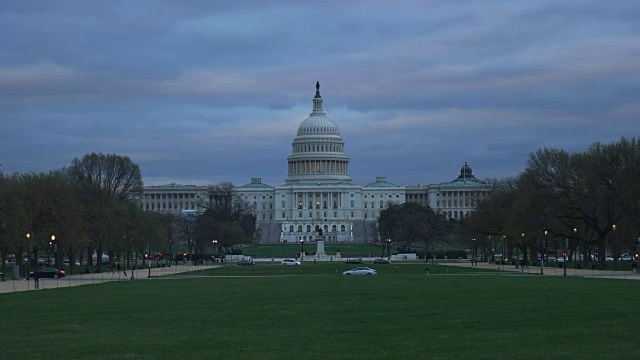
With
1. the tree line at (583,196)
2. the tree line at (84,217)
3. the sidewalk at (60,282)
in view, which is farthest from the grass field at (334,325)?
the tree line at (583,196)

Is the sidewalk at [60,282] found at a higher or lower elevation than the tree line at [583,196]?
lower

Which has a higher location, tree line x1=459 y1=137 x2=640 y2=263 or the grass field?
tree line x1=459 y1=137 x2=640 y2=263

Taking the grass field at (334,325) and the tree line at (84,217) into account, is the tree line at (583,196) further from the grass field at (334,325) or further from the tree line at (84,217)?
the grass field at (334,325)

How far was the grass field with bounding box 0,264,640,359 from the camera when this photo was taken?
22766mm

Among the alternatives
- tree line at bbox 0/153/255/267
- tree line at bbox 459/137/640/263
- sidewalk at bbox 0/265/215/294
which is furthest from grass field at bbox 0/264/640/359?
tree line at bbox 459/137/640/263

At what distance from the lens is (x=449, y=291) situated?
4469 centimetres

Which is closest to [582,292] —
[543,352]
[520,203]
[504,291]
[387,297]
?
[504,291]

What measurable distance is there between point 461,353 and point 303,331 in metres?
5.90

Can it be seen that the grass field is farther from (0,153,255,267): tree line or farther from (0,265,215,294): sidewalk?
(0,153,255,267): tree line

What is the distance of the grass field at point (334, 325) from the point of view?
22766mm

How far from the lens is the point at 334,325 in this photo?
2848 centimetres

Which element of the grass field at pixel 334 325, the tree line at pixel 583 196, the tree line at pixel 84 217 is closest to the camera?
the grass field at pixel 334 325

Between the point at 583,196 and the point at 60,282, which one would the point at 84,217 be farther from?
the point at 583,196

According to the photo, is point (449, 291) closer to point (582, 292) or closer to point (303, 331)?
point (582, 292)
